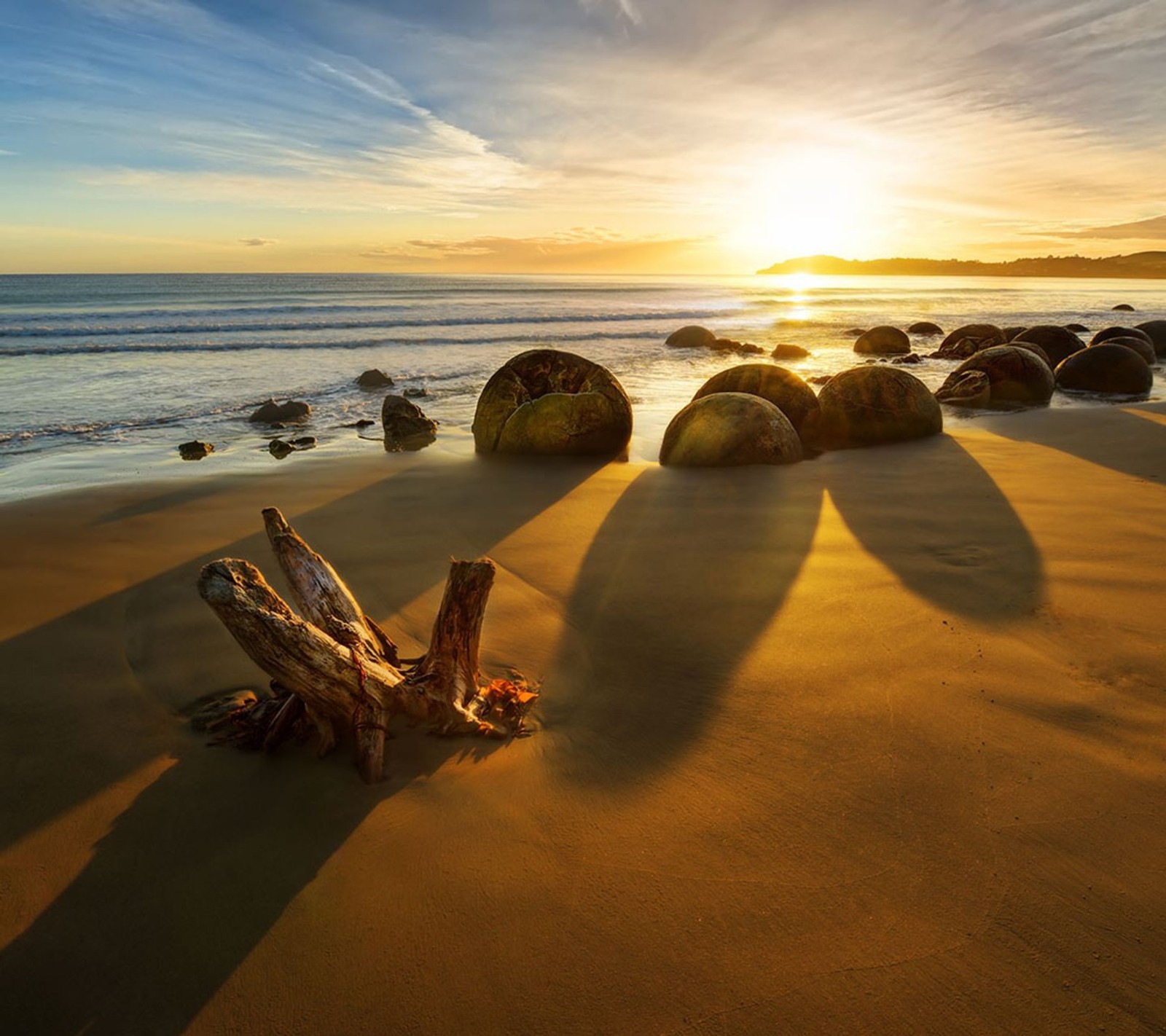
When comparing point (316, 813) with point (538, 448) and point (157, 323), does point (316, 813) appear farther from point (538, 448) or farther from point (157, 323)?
point (157, 323)

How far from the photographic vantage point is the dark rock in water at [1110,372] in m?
12.3

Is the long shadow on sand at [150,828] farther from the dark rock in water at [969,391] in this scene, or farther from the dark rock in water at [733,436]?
the dark rock in water at [969,391]

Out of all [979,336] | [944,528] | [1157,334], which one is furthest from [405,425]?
[1157,334]

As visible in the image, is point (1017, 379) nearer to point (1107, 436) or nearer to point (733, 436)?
point (1107, 436)

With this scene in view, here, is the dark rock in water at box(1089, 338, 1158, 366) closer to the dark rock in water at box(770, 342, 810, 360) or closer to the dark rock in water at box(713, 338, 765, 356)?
the dark rock in water at box(770, 342, 810, 360)

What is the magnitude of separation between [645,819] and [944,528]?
379cm

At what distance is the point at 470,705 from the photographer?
2760 mm

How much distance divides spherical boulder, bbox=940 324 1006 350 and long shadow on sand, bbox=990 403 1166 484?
9393 mm

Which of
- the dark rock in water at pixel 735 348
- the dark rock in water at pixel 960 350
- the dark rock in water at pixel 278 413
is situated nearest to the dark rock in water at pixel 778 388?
the dark rock in water at pixel 278 413

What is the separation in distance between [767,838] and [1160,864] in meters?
1.12

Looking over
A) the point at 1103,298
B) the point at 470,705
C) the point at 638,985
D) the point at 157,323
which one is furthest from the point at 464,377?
the point at 1103,298

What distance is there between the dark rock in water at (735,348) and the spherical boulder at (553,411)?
11.9 meters

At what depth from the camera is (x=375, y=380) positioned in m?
14.1

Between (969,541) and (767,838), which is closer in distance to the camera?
(767,838)
